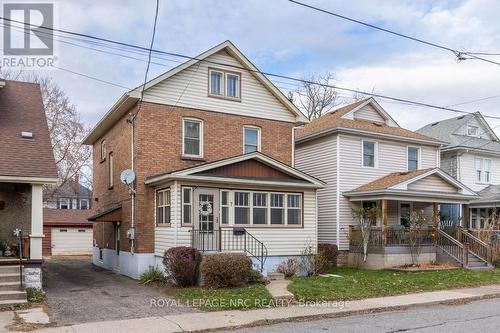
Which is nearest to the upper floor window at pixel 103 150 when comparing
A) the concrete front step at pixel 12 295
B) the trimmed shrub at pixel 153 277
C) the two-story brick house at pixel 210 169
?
the two-story brick house at pixel 210 169

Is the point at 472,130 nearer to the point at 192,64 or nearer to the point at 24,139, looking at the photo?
the point at 192,64

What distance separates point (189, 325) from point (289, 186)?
8.84m

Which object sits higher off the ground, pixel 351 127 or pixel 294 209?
pixel 351 127

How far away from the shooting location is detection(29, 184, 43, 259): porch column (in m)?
13.8

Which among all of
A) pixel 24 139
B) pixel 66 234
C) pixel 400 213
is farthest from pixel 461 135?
pixel 66 234

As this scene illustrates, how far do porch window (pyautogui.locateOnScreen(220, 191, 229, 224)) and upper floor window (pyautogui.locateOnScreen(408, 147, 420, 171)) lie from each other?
37.5 ft

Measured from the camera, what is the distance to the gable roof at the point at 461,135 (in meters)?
30.0

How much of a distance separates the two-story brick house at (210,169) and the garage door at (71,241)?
12.7m

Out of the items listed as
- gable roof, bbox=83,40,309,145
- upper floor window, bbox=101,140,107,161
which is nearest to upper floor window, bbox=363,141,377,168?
gable roof, bbox=83,40,309,145

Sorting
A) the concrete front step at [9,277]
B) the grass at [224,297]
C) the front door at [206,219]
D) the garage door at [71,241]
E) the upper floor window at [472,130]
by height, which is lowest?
the garage door at [71,241]

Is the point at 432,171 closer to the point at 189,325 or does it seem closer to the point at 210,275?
the point at 210,275

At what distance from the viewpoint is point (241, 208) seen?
17641 mm

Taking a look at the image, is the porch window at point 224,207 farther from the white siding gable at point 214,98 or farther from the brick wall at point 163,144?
the white siding gable at point 214,98

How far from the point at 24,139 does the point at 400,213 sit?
54.9ft
